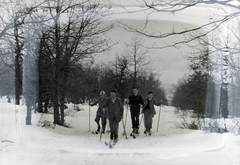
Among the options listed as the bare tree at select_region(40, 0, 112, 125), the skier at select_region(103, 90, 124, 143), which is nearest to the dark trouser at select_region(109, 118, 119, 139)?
the skier at select_region(103, 90, 124, 143)

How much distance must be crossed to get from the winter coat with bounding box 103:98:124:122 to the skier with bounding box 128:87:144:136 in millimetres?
29

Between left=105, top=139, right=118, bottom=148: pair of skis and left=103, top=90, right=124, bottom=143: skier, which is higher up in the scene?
left=103, top=90, right=124, bottom=143: skier

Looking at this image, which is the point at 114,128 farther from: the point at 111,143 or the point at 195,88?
the point at 195,88

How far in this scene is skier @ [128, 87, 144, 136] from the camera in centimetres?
98

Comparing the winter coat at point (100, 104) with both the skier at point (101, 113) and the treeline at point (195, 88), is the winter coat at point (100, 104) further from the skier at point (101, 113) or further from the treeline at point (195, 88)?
the treeline at point (195, 88)

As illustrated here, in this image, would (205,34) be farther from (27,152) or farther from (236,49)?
(27,152)

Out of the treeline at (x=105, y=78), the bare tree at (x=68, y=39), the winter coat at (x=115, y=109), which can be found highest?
the bare tree at (x=68, y=39)

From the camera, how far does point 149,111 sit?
991 mm

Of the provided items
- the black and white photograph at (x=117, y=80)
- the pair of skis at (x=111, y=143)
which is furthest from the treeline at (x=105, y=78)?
the pair of skis at (x=111, y=143)

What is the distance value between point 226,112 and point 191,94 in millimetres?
112

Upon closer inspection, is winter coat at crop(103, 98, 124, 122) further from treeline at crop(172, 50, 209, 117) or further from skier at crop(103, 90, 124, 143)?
treeline at crop(172, 50, 209, 117)

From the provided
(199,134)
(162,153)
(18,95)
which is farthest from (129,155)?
(18,95)

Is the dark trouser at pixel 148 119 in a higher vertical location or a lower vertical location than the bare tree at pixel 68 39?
lower

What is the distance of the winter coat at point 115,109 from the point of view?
0.98 m
